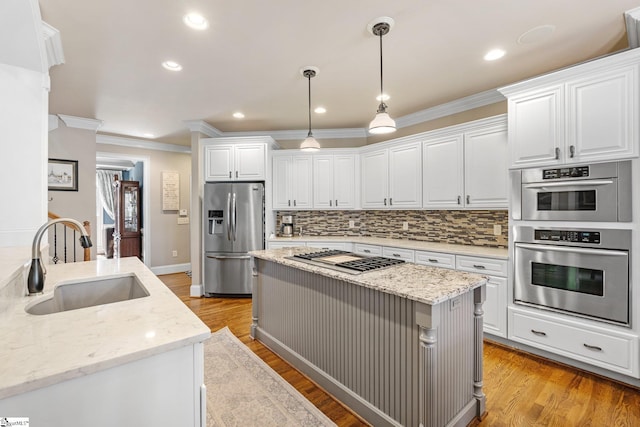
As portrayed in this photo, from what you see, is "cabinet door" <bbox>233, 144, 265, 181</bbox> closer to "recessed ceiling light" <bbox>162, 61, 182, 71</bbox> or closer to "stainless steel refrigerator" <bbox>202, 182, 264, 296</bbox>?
"stainless steel refrigerator" <bbox>202, 182, 264, 296</bbox>

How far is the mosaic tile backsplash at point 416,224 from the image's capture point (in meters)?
3.38

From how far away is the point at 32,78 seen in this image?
7.84 feet

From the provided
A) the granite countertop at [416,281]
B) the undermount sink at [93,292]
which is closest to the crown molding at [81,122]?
the undermount sink at [93,292]

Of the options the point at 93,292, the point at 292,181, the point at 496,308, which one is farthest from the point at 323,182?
the point at 93,292

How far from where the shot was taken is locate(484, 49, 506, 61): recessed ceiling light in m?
2.49

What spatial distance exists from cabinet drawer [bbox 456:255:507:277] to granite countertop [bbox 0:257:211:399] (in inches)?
109

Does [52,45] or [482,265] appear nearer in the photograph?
[52,45]

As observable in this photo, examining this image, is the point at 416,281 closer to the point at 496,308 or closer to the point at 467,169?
the point at 496,308

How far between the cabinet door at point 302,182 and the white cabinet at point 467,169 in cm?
170

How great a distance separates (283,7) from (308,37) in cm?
36

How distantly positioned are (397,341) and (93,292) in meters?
1.78

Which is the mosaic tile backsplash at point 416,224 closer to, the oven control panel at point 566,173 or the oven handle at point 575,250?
the oven handle at point 575,250

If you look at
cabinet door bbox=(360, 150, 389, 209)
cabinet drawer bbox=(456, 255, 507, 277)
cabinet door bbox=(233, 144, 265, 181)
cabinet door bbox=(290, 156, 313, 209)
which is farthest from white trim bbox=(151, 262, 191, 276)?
cabinet drawer bbox=(456, 255, 507, 277)

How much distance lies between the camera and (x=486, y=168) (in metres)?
3.11
